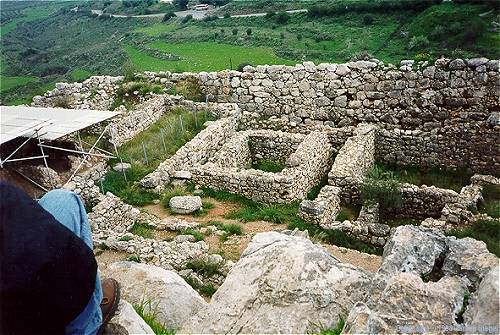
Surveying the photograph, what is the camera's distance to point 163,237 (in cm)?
1050

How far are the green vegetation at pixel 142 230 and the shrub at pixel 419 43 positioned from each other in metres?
24.4

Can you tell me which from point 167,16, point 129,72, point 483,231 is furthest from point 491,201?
point 167,16

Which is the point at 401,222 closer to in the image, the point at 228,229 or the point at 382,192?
the point at 382,192

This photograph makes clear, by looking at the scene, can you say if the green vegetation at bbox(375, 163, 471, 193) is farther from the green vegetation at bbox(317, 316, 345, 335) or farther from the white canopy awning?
the green vegetation at bbox(317, 316, 345, 335)

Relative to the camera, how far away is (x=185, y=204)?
38.8ft

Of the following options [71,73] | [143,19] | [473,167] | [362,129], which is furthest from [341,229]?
[143,19]

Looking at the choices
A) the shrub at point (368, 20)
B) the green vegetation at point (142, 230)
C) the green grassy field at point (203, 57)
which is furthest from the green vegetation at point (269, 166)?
the shrub at point (368, 20)

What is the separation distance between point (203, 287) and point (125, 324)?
3.86 meters

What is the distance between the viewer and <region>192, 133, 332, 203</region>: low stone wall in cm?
1239

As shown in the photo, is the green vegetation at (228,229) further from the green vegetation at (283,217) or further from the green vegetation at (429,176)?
the green vegetation at (429,176)

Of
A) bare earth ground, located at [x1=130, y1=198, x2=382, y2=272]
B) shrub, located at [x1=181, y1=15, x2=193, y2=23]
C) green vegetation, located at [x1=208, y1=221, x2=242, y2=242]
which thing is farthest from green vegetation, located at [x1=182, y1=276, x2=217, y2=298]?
shrub, located at [x1=181, y1=15, x2=193, y2=23]

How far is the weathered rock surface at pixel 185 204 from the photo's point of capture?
11.8 metres

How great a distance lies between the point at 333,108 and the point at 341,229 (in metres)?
6.53

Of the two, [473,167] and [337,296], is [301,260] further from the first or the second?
[473,167]
